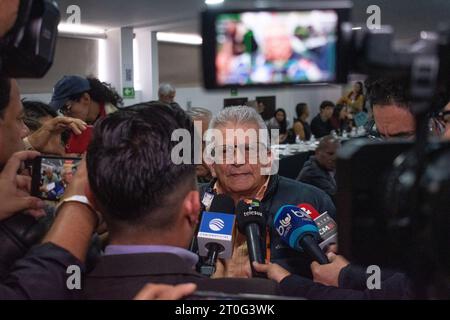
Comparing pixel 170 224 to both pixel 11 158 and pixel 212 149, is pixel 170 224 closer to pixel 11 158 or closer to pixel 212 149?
pixel 11 158

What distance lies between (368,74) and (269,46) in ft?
0.41

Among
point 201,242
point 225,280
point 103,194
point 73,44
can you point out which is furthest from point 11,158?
point 73,44

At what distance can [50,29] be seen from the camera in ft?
2.82

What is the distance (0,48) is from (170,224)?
38cm

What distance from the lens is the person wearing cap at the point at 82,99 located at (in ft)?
8.56

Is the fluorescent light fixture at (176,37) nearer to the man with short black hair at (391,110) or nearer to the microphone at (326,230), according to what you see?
the man with short black hair at (391,110)

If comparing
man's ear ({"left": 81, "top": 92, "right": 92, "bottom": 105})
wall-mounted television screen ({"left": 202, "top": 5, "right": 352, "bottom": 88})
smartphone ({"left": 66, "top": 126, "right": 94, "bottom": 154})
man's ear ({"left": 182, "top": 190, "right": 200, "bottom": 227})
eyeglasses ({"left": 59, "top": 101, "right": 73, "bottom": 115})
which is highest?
wall-mounted television screen ({"left": 202, "top": 5, "right": 352, "bottom": 88})

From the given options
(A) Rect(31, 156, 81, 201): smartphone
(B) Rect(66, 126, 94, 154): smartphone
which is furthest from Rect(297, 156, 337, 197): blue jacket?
(A) Rect(31, 156, 81, 201): smartphone

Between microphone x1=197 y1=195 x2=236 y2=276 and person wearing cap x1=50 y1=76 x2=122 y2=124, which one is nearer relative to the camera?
microphone x1=197 y1=195 x2=236 y2=276

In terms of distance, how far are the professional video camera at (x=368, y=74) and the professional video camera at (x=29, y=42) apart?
1.06 ft

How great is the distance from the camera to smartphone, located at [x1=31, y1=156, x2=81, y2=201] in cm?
107

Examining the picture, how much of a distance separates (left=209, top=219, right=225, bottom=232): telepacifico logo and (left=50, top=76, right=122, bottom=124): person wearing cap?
128cm

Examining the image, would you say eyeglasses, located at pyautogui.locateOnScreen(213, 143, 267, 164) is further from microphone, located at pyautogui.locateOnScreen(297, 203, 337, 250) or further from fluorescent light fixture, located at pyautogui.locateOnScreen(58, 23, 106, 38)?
fluorescent light fixture, located at pyautogui.locateOnScreen(58, 23, 106, 38)

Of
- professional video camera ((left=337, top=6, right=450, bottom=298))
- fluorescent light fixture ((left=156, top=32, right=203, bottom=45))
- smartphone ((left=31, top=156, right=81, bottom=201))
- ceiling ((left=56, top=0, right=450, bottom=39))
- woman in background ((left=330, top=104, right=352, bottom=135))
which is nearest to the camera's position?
professional video camera ((left=337, top=6, right=450, bottom=298))
